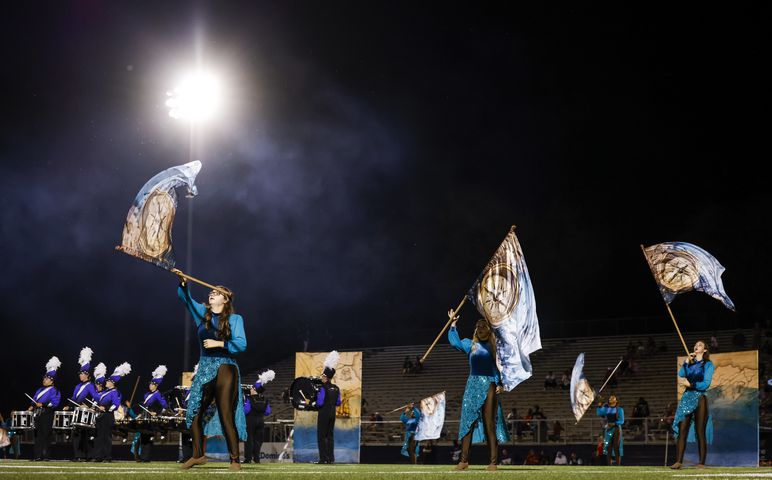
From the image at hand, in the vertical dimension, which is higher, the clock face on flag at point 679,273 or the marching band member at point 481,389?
the clock face on flag at point 679,273

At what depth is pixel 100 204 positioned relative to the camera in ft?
102

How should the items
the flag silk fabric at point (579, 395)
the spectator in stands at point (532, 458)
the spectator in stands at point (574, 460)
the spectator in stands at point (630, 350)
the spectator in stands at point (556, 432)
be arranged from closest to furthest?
the flag silk fabric at point (579, 395)
the spectator in stands at point (574, 460)
the spectator in stands at point (532, 458)
the spectator in stands at point (556, 432)
the spectator in stands at point (630, 350)

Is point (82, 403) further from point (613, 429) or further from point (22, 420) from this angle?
point (613, 429)

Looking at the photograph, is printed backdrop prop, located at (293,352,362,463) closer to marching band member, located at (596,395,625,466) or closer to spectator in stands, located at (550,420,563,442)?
marching band member, located at (596,395,625,466)

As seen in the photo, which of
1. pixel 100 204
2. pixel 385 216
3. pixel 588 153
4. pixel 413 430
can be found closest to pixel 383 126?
pixel 385 216

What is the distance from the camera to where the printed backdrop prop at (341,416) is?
1681cm

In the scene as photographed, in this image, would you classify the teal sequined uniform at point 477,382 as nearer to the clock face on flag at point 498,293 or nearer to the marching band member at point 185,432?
the clock face on flag at point 498,293

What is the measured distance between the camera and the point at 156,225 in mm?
A: 9062

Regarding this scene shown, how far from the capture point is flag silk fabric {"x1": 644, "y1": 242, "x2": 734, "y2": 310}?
14.0 m

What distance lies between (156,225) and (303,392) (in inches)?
307

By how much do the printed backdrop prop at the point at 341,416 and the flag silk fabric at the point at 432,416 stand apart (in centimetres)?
262

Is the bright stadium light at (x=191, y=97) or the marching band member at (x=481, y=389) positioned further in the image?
the bright stadium light at (x=191, y=97)

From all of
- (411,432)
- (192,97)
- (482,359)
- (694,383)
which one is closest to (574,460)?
(411,432)

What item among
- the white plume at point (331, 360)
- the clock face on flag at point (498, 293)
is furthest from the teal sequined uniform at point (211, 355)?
the white plume at point (331, 360)
